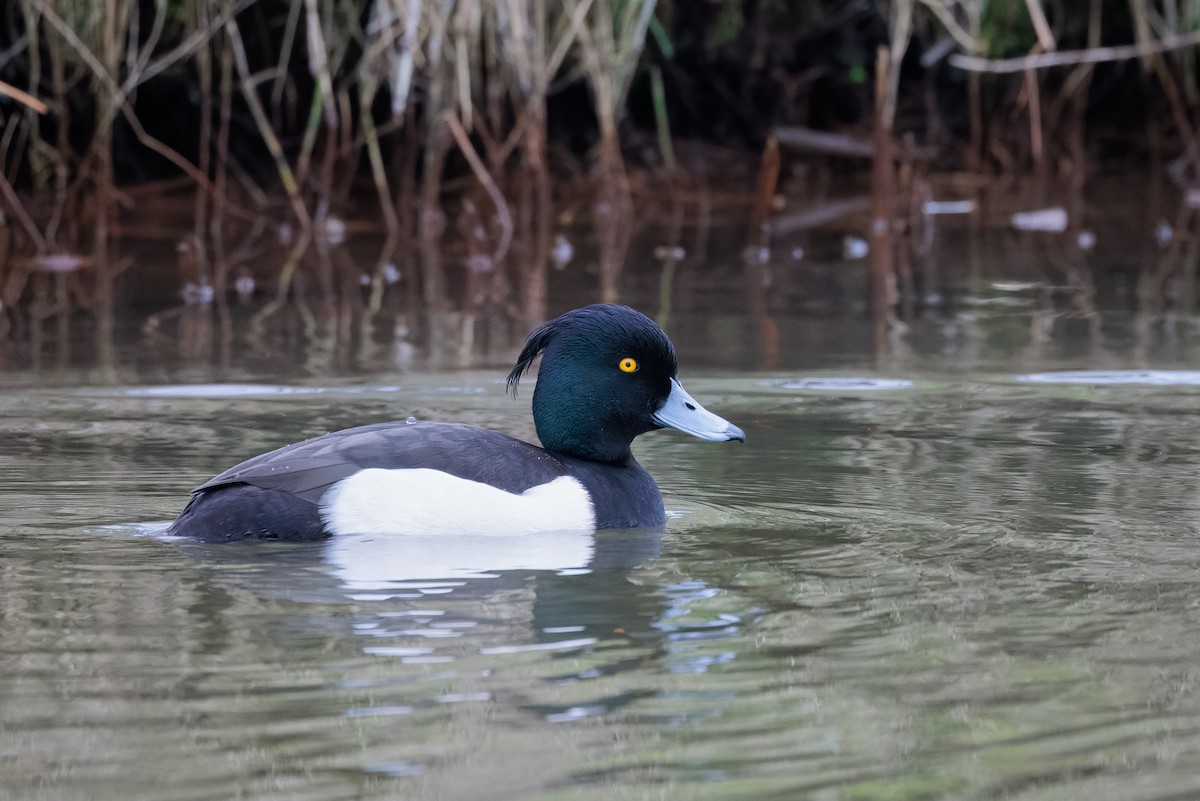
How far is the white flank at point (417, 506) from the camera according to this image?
18.5 ft

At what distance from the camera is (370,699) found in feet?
13.0

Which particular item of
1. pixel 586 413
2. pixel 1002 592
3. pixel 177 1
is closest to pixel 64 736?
pixel 1002 592

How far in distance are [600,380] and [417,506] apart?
0.92m

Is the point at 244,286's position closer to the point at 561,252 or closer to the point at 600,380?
the point at 561,252

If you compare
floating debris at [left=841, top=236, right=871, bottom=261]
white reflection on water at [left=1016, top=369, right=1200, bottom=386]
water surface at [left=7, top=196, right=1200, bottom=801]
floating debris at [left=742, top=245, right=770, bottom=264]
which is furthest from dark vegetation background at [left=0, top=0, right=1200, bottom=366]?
water surface at [left=7, top=196, right=1200, bottom=801]

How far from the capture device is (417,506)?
224 inches

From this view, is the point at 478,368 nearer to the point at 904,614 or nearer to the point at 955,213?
the point at 904,614

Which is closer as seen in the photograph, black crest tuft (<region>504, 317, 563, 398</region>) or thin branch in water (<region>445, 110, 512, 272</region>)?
black crest tuft (<region>504, 317, 563, 398</region>)

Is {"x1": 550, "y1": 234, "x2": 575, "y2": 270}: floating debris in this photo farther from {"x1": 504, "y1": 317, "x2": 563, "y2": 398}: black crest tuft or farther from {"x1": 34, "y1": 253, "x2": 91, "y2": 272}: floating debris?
{"x1": 504, "y1": 317, "x2": 563, "y2": 398}: black crest tuft

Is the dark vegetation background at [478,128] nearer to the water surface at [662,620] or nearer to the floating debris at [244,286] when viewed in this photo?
the floating debris at [244,286]

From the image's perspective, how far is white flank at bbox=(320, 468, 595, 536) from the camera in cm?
565

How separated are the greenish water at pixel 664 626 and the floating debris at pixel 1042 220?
7633mm

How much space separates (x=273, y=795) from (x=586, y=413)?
3017 mm

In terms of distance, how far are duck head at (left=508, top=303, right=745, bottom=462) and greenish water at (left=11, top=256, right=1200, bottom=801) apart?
33 centimetres
